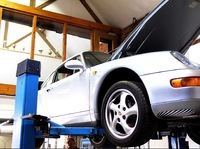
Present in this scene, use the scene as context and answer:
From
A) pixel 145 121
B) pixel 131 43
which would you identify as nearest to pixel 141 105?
pixel 145 121

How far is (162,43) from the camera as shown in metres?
2.77

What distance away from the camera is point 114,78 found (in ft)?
7.91

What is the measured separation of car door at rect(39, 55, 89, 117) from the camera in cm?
260

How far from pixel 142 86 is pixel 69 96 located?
103cm

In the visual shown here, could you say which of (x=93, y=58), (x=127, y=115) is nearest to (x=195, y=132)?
(x=127, y=115)

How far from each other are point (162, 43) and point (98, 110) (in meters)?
0.99

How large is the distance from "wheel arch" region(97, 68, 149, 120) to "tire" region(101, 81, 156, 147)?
0.48 ft

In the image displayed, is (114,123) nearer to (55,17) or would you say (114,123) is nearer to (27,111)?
(27,111)

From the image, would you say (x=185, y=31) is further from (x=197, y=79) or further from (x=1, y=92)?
(x=1, y=92)

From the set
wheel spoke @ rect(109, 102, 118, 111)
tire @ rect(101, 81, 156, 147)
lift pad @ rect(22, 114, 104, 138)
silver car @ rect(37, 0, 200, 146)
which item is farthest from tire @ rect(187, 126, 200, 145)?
wheel spoke @ rect(109, 102, 118, 111)

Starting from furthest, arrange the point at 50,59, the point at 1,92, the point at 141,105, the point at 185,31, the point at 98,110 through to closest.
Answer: the point at 50,59 → the point at 1,92 → the point at 185,31 → the point at 98,110 → the point at 141,105

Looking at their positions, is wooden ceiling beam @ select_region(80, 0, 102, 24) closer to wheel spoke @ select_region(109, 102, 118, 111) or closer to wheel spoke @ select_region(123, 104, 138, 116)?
wheel spoke @ select_region(109, 102, 118, 111)

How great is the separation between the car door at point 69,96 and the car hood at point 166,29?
0.44m

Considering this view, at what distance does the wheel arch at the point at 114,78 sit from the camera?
2.24 meters
